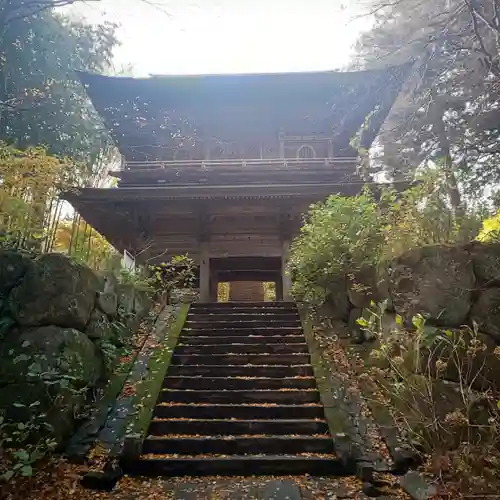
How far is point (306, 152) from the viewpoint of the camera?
1406 centimetres

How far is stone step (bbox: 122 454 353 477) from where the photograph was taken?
4133 millimetres

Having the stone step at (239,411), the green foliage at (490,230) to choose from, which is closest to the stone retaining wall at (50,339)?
the stone step at (239,411)

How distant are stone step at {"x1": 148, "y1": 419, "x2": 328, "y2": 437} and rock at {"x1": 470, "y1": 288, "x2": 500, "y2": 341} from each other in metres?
2.13

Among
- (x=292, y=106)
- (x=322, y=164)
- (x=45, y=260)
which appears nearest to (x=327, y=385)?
(x=45, y=260)

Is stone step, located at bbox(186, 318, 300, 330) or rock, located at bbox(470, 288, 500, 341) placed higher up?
stone step, located at bbox(186, 318, 300, 330)

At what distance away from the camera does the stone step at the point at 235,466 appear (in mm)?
4133

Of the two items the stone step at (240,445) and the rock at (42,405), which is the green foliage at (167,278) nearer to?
the rock at (42,405)

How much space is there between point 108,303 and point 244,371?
2.32 meters

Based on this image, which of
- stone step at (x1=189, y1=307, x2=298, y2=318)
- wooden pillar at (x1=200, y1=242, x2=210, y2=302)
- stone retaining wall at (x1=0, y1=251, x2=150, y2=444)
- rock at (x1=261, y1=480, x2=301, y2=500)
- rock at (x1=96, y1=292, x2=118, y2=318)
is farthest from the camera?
wooden pillar at (x1=200, y1=242, x2=210, y2=302)

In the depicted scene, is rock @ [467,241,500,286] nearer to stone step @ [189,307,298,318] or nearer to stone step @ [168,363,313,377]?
stone step @ [168,363,313,377]

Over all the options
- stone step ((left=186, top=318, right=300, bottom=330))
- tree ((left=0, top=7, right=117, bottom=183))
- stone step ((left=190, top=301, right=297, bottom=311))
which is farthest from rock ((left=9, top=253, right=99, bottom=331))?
tree ((left=0, top=7, right=117, bottom=183))

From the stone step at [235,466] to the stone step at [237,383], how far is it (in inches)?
58.8

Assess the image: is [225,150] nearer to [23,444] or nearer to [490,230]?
[490,230]

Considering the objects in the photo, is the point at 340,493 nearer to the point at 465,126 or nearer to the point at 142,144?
the point at 142,144
